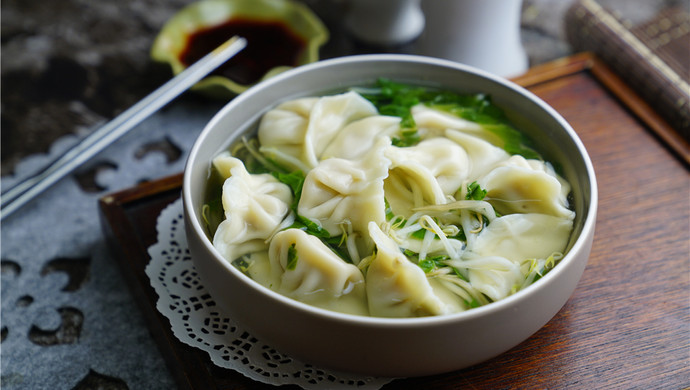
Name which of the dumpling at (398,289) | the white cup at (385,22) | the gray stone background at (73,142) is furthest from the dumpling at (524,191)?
the white cup at (385,22)

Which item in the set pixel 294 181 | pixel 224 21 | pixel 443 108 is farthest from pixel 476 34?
pixel 294 181

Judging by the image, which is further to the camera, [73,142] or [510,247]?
[73,142]

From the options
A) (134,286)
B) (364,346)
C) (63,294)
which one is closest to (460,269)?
(364,346)

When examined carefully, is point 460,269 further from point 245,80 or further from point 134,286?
point 245,80

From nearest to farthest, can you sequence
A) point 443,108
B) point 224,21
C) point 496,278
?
point 496,278 < point 443,108 < point 224,21

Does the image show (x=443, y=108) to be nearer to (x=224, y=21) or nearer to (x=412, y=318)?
(x=412, y=318)

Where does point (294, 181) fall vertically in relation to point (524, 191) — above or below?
below

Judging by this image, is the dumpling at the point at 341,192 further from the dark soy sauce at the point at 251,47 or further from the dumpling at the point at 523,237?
the dark soy sauce at the point at 251,47
